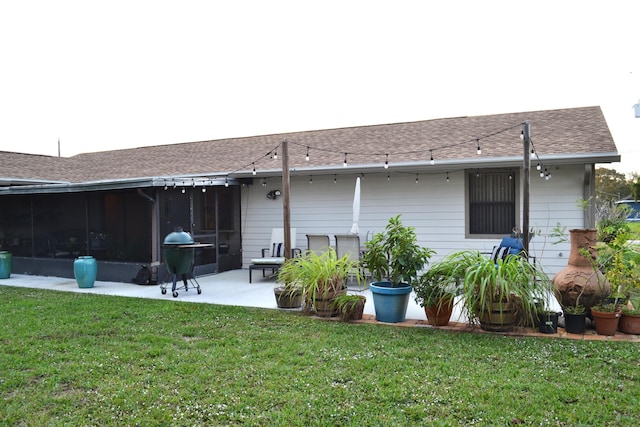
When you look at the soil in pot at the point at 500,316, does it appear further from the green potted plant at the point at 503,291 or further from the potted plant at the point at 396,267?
the potted plant at the point at 396,267

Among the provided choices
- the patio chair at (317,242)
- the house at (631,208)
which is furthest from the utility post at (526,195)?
the patio chair at (317,242)

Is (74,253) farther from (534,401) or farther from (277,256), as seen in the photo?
(534,401)

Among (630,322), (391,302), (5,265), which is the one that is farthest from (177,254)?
(630,322)

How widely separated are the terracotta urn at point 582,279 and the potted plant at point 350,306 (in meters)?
2.34

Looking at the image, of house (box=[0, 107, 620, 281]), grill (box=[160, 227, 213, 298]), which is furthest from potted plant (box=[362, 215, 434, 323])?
grill (box=[160, 227, 213, 298])

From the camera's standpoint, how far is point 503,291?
16.6 feet

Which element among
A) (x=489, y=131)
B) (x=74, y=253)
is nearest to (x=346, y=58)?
(x=489, y=131)

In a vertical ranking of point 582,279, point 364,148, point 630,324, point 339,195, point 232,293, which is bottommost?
point 232,293

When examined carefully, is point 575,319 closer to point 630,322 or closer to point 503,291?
point 630,322

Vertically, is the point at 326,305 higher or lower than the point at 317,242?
lower

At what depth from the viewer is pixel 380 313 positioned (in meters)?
5.95

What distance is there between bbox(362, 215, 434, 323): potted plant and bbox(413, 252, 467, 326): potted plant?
8.6 inches

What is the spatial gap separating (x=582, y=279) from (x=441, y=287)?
62.8 inches

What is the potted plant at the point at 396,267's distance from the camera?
582cm
